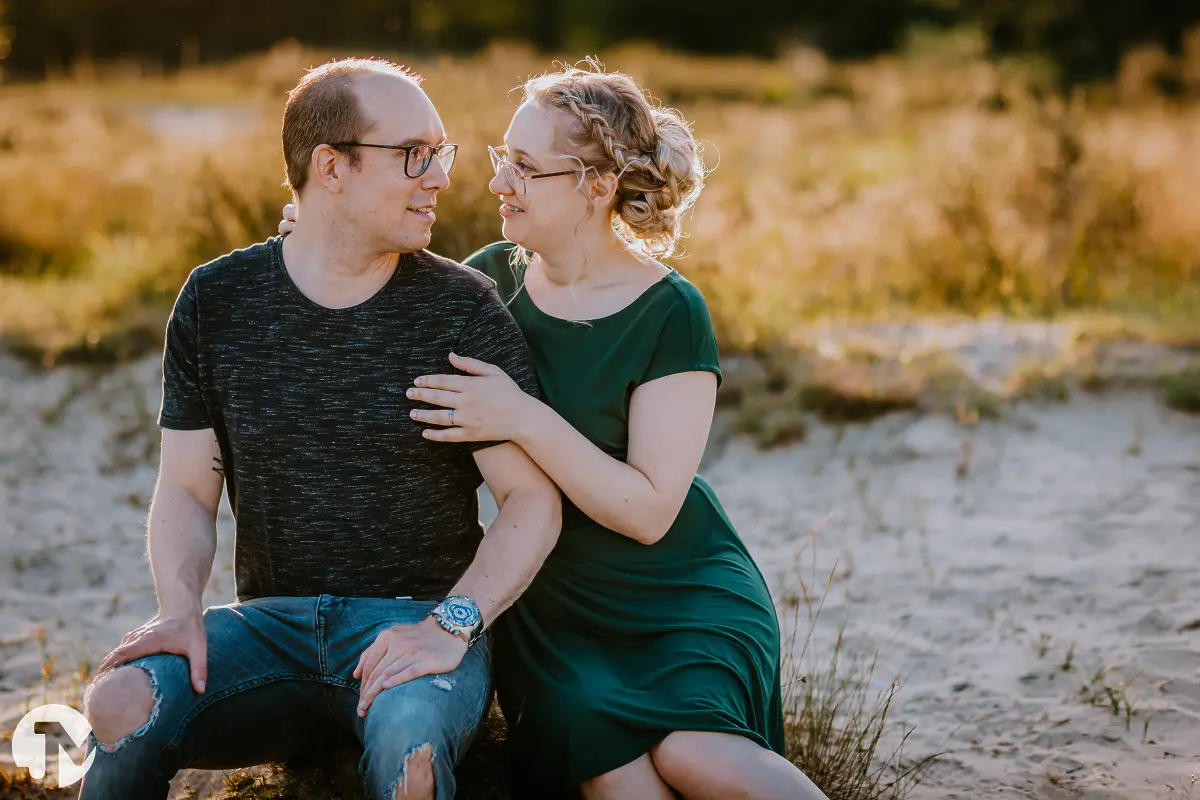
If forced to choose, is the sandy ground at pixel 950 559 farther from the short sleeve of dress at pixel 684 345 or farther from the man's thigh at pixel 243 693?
the short sleeve of dress at pixel 684 345

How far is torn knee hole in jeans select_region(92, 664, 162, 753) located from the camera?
2.36m

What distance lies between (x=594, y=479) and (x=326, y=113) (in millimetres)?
1005

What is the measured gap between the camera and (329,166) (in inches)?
107

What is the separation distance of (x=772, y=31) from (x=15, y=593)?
106 feet

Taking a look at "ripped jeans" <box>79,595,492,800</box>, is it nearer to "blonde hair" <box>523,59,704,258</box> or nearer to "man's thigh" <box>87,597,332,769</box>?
"man's thigh" <box>87,597,332,769</box>

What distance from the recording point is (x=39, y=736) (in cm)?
344

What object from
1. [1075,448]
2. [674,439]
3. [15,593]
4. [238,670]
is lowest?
[15,593]

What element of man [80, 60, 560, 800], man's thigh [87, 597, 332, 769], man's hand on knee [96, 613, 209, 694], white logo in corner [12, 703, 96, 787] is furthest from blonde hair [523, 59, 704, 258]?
white logo in corner [12, 703, 96, 787]

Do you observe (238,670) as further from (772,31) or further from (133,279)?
(772,31)

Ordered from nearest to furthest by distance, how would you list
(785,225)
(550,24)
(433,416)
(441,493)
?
(433,416), (441,493), (785,225), (550,24)

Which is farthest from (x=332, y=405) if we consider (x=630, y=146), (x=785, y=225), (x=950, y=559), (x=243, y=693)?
(x=785, y=225)

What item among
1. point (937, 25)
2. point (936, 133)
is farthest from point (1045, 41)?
point (936, 133)

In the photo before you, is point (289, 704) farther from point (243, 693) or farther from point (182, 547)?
point (182, 547)

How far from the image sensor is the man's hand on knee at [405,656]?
2.42 m
